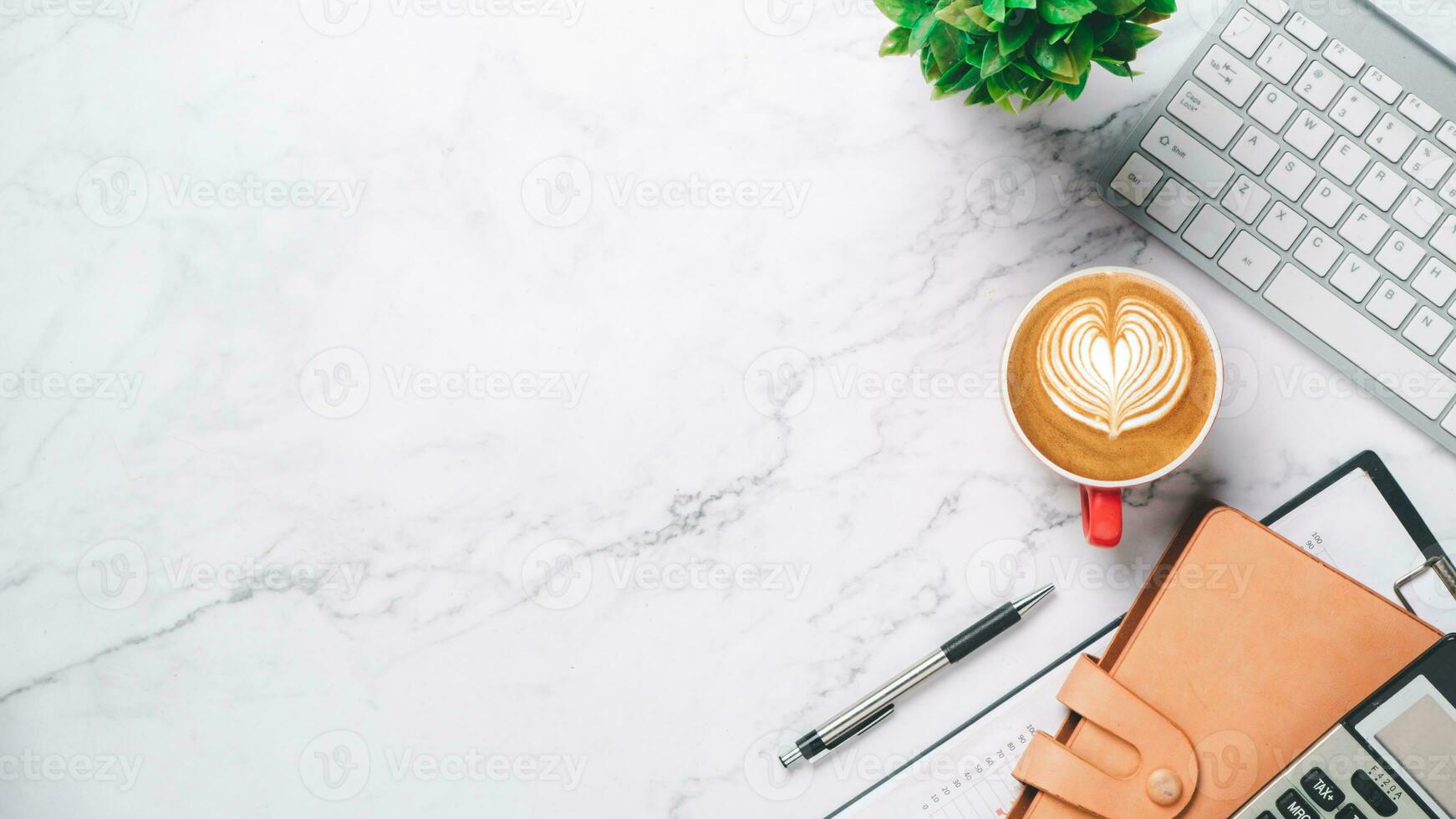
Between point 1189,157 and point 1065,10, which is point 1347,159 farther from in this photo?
point 1065,10

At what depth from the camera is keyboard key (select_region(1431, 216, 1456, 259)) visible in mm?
652

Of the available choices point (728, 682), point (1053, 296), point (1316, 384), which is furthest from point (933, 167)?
point (728, 682)

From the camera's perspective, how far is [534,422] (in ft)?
2.39

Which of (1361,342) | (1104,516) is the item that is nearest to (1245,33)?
(1361,342)

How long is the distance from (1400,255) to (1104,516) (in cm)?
28

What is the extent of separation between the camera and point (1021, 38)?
57 centimetres

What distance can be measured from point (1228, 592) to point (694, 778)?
0.41 metres

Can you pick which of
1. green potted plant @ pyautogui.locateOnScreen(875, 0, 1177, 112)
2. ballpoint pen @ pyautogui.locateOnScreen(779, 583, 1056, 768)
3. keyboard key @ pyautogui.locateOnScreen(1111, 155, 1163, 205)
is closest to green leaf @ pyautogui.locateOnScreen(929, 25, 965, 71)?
green potted plant @ pyautogui.locateOnScreen(875, 0, 1177, 112)

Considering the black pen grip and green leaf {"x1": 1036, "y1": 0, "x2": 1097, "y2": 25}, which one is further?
the black pen grip

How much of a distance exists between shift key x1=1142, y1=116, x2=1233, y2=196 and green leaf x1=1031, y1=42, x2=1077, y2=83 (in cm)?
14

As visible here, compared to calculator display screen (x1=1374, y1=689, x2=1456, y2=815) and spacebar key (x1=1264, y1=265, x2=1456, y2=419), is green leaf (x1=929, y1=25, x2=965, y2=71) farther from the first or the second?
calculator display screen (x1=1374, y1=689, x2=1456, y2=815)

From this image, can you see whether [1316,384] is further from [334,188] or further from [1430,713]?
[334,188]

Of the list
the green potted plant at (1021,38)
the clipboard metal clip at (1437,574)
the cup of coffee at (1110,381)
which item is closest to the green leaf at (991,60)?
the green potted plant at (1021,38)

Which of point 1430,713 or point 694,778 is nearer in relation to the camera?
point 1430,713
